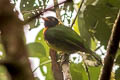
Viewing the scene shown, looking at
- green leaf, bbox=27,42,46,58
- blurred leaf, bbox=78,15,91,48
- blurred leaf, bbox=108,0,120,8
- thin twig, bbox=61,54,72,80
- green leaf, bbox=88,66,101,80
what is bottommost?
green leaf, bbox=88,66,101,80

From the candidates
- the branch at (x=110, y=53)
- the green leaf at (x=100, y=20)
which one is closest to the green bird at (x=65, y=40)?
the green leaf at (x=100, y=20)

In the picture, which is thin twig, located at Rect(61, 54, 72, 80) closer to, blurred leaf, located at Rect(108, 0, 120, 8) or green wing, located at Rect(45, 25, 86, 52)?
green wing, located at Rect(45, 25, 86, 52)

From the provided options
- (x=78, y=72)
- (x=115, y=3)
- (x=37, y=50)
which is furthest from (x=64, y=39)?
(x=115, y=3)

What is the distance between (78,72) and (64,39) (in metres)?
0.41

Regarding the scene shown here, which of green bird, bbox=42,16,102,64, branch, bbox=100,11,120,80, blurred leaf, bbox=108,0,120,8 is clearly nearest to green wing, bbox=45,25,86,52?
green bird, bbox=42,16,102,64

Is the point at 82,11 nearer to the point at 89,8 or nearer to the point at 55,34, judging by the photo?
the point at 89,8

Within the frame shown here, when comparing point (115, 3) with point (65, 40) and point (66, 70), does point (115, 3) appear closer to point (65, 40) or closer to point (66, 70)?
point (66, 70)

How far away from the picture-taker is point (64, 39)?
8.21 ft

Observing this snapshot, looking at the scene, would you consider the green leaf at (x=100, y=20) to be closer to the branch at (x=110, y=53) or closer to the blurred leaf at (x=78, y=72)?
the blurred leaf at (x=78, y=72)

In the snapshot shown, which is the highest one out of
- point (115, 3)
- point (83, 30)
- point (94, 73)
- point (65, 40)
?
point (115, 3)

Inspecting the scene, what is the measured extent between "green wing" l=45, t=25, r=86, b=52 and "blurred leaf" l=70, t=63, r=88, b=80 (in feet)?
0.48

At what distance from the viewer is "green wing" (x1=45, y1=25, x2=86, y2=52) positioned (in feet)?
7.71

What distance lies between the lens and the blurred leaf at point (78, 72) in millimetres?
2213

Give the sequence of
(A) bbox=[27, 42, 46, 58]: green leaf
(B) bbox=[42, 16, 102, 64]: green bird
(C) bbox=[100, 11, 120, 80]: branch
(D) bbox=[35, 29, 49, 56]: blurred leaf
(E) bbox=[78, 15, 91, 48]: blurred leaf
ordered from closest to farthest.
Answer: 1. (C) bbox=[100, 11, 120, 80]: branch
2. (E) bbox=[78, 15, 91, 48]: blurred leaf
3. (B) bbox=[42, 16, 102, 64]: green bird
4. (A) bbox=[27, 42, 46, 58]: green leaf
5. (D) bbox=[35, 29, 49, 56]: blurred leaf
